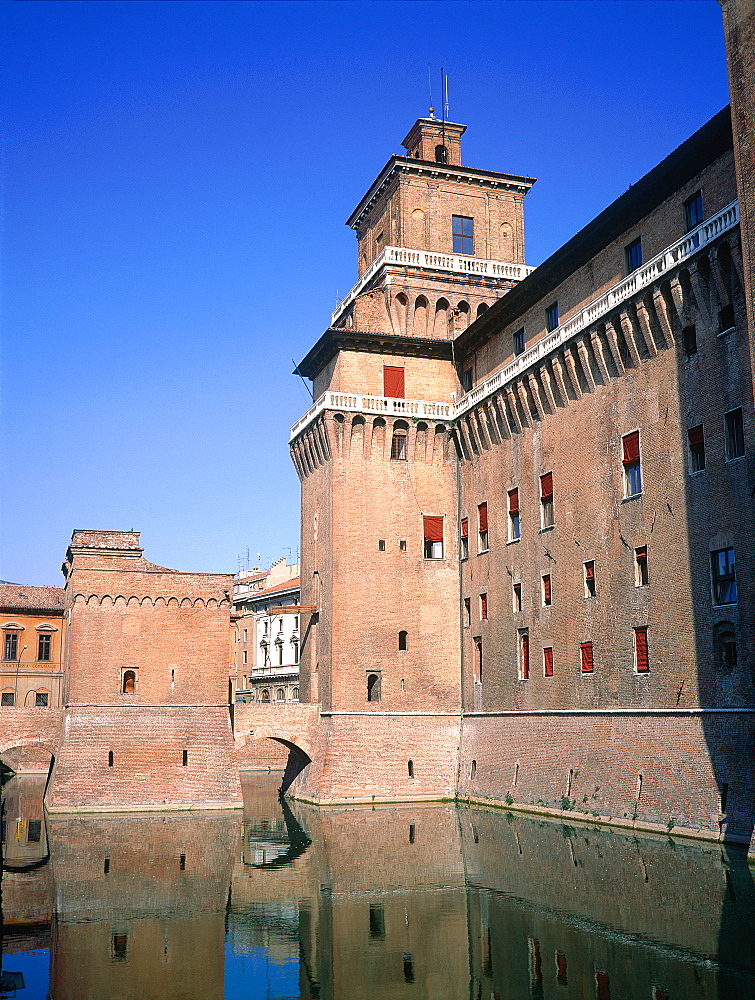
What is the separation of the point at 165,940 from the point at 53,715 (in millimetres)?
26348

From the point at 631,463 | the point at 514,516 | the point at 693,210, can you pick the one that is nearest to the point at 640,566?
the point at 631,463

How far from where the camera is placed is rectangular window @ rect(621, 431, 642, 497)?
110 feet

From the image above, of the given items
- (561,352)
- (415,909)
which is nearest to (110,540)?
(561,352)

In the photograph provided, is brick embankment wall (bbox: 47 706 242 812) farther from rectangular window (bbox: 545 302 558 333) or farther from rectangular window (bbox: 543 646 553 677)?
rectangular window (bbox: 545 302 558 333)

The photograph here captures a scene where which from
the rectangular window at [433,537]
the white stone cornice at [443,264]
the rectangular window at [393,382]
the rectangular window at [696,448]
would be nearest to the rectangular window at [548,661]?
the rectangular window at [433,537]

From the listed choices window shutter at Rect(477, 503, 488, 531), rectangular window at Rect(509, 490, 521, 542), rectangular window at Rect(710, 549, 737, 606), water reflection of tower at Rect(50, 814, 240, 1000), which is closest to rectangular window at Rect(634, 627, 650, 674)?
rectangular window at Rect(710, 549, 737, 606)

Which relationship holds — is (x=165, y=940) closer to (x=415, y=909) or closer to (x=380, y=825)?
(x=415, y=909)

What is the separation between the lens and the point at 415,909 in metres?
21.3

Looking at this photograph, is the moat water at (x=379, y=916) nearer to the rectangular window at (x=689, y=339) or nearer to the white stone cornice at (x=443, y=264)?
the rectangular window at (x=689, y=339)

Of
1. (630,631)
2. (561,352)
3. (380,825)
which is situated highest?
(561,352)

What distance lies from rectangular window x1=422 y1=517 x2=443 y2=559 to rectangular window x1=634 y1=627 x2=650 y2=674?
1465cm

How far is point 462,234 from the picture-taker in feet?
169

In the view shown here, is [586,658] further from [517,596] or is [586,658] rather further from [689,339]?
[689,339]

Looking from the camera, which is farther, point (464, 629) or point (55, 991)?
point (464, 629)
